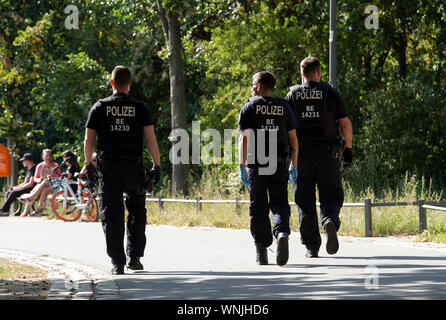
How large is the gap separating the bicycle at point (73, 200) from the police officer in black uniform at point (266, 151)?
10.9 m

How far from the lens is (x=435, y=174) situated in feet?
76.7

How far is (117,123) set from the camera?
9.00 m

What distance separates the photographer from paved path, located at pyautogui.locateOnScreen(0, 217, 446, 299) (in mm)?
7676

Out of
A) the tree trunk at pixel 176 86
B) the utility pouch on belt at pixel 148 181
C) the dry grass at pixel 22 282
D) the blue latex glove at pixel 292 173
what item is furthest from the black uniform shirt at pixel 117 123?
the tree trunk at pixel 176 86

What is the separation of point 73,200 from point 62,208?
48 centimetres

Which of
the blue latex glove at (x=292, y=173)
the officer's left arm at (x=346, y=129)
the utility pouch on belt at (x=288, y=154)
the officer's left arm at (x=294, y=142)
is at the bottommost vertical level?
the blue latex glove at (x=292, y=173)

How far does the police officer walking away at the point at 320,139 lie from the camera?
968 centimetres

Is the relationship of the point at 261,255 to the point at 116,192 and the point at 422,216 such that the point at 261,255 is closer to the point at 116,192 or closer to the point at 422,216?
the point at 116,192

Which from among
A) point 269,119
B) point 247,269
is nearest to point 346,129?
point 269,119

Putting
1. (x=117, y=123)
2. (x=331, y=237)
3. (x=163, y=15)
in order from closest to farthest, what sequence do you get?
(x=117, y=123), (x=331, y=237), (x=163, y=15)

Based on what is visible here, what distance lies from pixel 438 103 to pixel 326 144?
14.0m

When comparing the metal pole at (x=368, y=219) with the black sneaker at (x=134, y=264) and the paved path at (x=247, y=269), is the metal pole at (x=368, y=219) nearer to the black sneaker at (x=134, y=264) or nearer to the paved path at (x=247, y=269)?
the paved path at (x=247, y=269)
